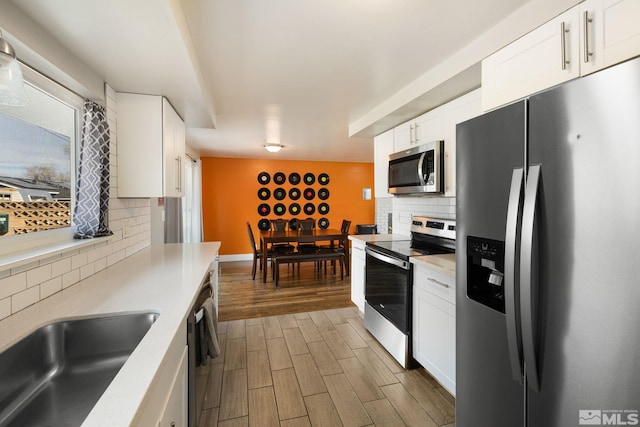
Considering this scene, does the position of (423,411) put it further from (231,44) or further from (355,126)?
(355,126)

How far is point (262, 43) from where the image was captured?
177cm

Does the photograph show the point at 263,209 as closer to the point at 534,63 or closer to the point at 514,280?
the point at 534,63

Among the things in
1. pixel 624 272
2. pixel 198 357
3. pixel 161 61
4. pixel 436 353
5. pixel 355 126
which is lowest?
pixel 436 353

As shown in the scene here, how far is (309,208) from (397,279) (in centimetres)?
453

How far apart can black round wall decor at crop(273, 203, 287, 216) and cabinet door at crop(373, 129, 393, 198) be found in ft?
11.6

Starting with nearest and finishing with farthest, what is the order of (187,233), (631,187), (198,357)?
(631,187), (198,357), (187,233)

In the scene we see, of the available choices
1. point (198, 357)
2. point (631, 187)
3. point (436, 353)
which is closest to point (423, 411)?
point (436, 353)

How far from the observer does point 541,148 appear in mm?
932

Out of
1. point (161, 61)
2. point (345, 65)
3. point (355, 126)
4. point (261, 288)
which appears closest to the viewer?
point (161, 61)

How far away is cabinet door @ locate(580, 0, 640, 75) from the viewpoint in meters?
1.01

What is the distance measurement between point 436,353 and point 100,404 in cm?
191

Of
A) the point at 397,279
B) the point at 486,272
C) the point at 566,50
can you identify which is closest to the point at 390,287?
the point at 397,279

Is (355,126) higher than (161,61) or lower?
higher

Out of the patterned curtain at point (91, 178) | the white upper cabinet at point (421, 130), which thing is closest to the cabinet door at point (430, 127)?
the white upper cabinet at point (421, 130)
